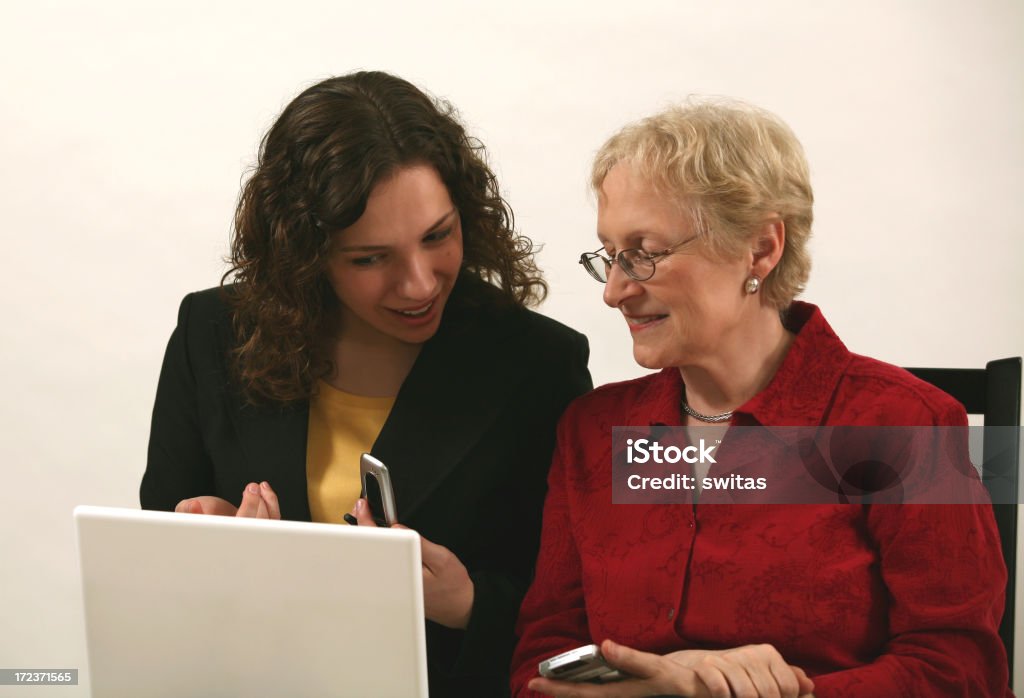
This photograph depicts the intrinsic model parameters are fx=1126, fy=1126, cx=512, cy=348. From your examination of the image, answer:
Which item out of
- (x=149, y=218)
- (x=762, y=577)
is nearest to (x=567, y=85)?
(x=149, y=218)

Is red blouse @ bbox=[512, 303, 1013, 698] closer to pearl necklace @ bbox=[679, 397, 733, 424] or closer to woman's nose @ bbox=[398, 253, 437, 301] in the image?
pearl necklace @ bbox=[679, 397, 733, 424]

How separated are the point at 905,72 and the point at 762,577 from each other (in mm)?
1572

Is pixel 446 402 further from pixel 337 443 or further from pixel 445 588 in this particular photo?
pixel 445 588

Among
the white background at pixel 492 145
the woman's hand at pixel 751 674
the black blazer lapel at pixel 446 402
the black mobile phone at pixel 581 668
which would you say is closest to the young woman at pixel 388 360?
the black blazer lapel at pixel 446 402

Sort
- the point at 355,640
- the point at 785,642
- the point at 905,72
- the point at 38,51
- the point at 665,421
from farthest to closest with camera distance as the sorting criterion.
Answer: the point at 38,51 < the point at 905,72 < the point at 665,421 < the point at 785,642 < the point at 355,640

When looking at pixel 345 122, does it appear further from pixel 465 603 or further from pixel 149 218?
pixel 149 218

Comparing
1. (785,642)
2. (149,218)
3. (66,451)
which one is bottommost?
(785,642)

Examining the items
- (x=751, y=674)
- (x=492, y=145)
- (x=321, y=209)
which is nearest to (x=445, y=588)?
(x=751, y=674)

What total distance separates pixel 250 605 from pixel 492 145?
5.47 ft

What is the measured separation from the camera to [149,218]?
2.76m

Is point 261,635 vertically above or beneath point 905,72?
beneath

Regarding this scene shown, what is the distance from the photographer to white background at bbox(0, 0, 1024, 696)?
2.57 meters

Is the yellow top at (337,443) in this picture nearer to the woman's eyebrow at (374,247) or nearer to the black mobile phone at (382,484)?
the black mobile phone at (382,484)

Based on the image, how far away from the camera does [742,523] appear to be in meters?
1.46
